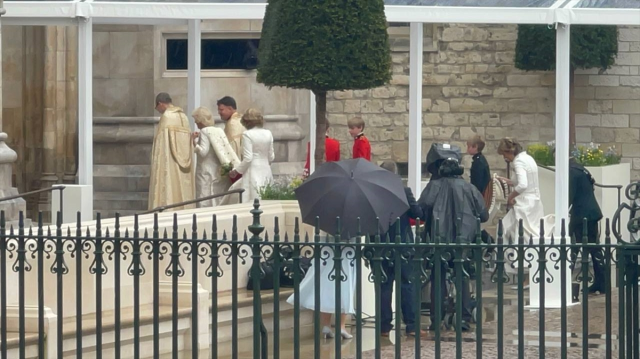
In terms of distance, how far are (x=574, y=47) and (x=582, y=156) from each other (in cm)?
341

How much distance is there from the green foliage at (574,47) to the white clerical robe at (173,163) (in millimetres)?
7117

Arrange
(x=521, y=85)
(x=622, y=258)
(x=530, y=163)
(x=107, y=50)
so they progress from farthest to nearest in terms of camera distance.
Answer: (x=521, y=85) < (x=107, y=50) < (x=530, y=163) < (x=622, y=258)

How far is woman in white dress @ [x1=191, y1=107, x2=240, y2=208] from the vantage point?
52.9 ft

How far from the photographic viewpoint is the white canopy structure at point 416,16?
1429 centimetres

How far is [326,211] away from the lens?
11922 mm

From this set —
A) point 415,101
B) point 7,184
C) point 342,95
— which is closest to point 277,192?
point 415,101

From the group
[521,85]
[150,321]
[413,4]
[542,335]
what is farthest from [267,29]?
[521,85]

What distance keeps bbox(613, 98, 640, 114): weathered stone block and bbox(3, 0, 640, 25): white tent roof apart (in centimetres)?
889

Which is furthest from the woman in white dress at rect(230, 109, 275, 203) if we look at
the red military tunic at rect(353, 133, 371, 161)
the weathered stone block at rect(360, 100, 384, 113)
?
the weathered stone block at rect(360, 100, 384, 113)

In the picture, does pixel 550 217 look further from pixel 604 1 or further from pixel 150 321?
pixel 150 321

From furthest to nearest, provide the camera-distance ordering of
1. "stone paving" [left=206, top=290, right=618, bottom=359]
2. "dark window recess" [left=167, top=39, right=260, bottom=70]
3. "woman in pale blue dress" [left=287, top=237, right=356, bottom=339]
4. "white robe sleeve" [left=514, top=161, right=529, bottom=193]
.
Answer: "dark window recess" [left=167, top=39, right=260, bottom=70], "white robe sleeve" [left=514, top=161, right=529, bottom=193], "woman in pale blue dress" [left=287, top=237, right=356, bottom=339], "stone paving" [left=206, top=290, right=618, bottom=359]

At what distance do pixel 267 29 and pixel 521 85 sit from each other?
968 centimetres

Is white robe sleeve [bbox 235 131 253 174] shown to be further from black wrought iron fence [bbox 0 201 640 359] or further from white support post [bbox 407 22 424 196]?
black wrought iron fence [bbox 0 201 640 359]

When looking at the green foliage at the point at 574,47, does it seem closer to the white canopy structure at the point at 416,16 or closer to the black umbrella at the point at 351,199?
the white canopy structure at the point at 416,16
